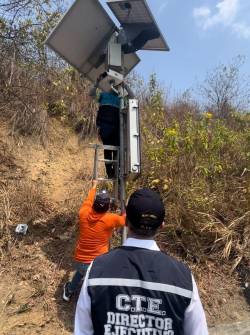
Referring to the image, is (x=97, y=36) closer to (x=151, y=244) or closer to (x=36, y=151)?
(x=36, y=151)

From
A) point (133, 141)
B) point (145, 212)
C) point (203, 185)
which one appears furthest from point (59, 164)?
point (145, 212)

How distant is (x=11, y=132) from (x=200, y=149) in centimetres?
361

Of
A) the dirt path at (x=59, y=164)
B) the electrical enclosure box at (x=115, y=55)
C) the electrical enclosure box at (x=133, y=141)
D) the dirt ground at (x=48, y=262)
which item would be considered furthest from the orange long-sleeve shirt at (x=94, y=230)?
the dirt path at (x=59, y=164)

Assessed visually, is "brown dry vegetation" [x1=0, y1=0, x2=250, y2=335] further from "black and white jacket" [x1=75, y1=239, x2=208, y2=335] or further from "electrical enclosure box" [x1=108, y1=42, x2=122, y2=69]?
"black and white jacket" [x1=75, y1=239, x2=208, y2=335]

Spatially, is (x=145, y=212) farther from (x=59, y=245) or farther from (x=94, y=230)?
(x=59, y=245)

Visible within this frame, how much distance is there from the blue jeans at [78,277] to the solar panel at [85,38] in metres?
2.55

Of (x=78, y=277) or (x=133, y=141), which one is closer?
(x=133, y=141)

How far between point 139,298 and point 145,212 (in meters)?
0.42

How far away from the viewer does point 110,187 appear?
744cm

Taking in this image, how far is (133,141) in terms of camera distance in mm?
5266

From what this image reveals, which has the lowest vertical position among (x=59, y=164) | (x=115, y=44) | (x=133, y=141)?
(x=59, y=164)

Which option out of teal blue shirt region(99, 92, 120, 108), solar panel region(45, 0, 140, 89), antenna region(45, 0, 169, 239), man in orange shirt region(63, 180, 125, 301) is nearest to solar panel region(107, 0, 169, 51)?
antenna region(45, 0, 169, 239)

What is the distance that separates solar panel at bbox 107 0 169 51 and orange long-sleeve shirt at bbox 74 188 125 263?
230cm

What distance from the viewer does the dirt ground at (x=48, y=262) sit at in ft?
18.1
